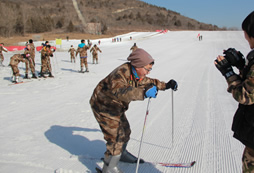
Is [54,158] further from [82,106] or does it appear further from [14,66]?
[14,66]

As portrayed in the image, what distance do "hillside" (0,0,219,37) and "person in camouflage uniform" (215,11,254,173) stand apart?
56531mm

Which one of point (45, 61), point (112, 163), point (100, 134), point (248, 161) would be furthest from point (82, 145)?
point (45, 61)

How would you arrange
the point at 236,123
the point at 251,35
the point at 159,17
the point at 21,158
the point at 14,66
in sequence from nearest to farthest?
the point at 251,35, the point at 236,123, the point at 21,158, the point at 14,66, the point at 159,17

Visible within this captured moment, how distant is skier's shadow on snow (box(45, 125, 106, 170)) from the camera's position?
337 centimetres

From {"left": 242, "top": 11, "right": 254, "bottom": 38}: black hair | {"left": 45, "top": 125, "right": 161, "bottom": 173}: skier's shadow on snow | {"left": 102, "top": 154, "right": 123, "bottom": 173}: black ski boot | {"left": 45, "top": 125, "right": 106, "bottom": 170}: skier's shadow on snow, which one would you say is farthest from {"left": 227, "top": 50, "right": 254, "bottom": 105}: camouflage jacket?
{"left": 45, "top": 125, "right": 106, "bottom": 170}: skier's shadow on snow

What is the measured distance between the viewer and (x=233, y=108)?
5.34m

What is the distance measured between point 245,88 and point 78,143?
3183 millimetres

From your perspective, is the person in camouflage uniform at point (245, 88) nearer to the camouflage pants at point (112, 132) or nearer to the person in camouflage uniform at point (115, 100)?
the person in camouflage uniform at point (115, 100)

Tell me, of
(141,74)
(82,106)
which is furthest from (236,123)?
(82,106)

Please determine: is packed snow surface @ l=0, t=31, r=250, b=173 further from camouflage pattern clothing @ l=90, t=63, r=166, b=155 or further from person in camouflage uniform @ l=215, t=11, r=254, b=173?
person in camouflage uniform @ l=215, t=11, r=254, b=173

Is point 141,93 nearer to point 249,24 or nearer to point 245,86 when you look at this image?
point 245,86

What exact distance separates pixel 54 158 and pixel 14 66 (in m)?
7.72

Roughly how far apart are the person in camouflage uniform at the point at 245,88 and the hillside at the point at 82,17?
56.5 m

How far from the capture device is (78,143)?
3904 millimetres
